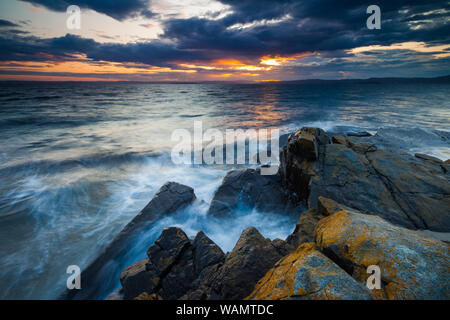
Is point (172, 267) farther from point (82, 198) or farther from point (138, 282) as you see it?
point (82, 198)

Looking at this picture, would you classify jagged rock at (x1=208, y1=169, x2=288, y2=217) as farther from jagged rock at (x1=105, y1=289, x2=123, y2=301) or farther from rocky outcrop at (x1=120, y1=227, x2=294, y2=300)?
jagged rock at (x1=105, y1=289, x2=123, y2=301)

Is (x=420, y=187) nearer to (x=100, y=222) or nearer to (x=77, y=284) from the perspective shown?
(x=77, y=284)

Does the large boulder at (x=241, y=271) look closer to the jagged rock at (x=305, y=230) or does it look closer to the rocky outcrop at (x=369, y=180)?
the jagged rock at (x=305, y=230)

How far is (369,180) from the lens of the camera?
598 cm

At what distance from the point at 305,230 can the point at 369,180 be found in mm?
3357

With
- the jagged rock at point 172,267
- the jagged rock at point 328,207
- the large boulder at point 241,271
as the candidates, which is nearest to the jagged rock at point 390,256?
the large boulder at point 241,271

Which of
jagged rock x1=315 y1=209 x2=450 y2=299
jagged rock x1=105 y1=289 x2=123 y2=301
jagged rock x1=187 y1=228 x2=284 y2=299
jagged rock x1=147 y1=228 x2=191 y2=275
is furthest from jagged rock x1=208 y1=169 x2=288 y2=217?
jagged rock x1=315 y1=209 x2=450 y2=299

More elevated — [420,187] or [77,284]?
[420,187]

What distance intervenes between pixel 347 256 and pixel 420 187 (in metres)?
4.89

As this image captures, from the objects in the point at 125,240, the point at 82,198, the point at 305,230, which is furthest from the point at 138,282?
the point at 82,198

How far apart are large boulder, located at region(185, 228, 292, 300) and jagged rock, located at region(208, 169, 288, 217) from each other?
3.62 metres

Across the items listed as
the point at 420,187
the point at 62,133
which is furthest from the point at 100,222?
the point at 62,133

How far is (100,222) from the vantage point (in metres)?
7.61
